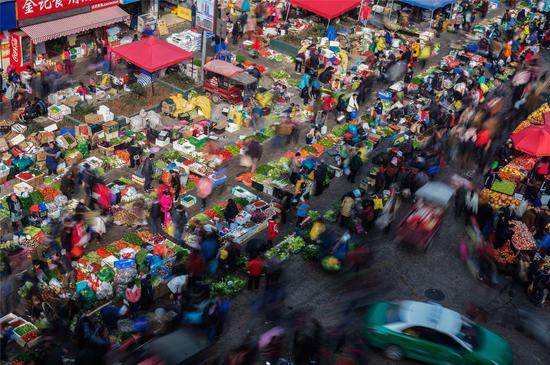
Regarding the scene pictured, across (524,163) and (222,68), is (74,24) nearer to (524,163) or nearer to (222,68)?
(222,68)

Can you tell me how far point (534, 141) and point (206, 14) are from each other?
13.7 meters

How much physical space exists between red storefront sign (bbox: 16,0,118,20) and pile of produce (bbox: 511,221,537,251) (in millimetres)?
19742

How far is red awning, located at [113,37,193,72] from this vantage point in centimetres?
2841

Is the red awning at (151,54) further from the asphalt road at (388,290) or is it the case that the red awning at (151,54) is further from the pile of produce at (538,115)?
the pile of produce at (538,115)

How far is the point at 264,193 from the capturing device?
79.2ft

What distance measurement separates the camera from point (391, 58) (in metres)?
33.1

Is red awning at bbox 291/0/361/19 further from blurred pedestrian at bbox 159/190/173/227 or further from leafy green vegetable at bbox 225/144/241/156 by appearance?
blurred pedestrian at bbox 159/190/173/227

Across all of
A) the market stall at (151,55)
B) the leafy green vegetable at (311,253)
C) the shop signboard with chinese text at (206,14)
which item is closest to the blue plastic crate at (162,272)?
the leafy green vegetable at (311,253)

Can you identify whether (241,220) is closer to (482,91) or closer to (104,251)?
(104,251)

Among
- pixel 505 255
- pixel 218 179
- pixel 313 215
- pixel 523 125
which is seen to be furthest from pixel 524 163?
pixel 218 179

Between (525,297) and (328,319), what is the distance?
5.87 metres

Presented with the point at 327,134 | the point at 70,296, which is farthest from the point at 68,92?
the point at 70,296

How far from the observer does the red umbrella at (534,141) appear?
25328 millimetres

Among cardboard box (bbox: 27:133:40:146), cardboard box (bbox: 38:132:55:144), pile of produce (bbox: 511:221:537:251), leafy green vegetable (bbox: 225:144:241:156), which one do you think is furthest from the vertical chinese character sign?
pile of produce (bbox: 511:221:537:251)
